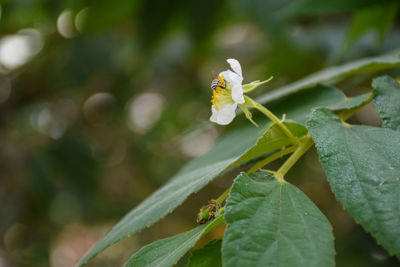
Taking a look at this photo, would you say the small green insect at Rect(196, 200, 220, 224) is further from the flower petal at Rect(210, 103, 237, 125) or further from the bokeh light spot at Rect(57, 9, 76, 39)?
the bokeh light spot at Rect(57, 9, 76, 39)

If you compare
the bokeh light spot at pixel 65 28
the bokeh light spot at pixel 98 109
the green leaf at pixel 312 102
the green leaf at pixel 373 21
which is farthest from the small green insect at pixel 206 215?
the bokeh light spot at pixel 98 109

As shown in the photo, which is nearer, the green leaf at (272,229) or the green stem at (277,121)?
the green leaf at (272,229)

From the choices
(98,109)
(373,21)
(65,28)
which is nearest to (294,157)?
(373,21)

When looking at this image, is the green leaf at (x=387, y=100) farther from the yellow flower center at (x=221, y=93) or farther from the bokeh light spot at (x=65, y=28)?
the bokeh light spot at (x=65, y=28)

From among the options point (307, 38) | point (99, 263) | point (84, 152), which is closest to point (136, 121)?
point (84, 152)

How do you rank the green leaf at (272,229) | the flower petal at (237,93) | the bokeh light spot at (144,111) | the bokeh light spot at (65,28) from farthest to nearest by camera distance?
the bokeh light spot at (144,111) < the bokeh light spot at (65,28) < the flower petal at (237,93) < the green leaf at (272,229)

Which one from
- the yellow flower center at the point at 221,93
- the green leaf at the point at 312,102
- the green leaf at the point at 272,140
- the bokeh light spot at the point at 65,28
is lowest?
the green leaf at the point at 272,140

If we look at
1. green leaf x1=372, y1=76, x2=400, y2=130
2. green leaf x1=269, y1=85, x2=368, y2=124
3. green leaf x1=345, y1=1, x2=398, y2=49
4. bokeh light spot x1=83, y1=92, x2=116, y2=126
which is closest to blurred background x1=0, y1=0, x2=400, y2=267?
bokeh light spot x1=83, y1=92, x2=116, y2=126
